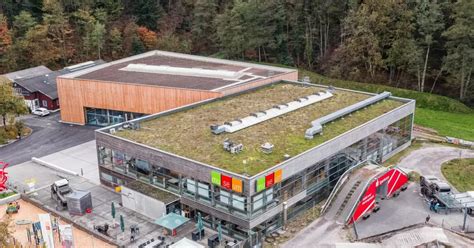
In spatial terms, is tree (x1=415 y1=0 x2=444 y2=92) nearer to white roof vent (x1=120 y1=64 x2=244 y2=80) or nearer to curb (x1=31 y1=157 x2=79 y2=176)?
white roof vent (x1=120 y1=64 x2=244 y2=80)

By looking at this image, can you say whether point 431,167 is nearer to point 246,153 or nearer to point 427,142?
point 427,142

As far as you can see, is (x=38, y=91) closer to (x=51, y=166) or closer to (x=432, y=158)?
(x=51, y=166)

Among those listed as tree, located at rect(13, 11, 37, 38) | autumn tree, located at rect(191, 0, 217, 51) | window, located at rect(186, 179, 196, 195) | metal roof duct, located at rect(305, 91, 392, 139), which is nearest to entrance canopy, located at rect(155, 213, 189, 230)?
window, located at rect(186, 179, 196, 195)

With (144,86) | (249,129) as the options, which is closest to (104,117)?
(144,86)

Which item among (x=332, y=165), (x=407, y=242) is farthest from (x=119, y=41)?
(x=407, y=242)

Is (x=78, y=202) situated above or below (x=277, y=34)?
below

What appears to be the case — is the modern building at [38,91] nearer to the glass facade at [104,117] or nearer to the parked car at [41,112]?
the parked car at [41,112]
